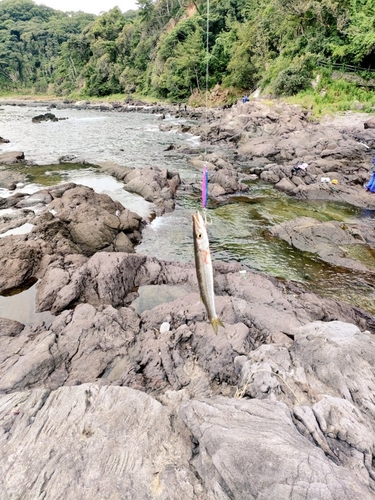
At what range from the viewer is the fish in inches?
145

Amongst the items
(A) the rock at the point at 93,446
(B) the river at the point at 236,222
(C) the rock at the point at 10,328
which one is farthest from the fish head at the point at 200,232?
(C) the rock at the point at 10,328

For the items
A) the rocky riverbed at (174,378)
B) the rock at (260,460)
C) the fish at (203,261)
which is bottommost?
the rocky riverbed at (174,378)

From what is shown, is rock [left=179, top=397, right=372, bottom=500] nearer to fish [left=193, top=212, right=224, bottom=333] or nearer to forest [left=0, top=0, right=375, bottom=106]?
fish [left=193, top=212, right=224, bottom=333]

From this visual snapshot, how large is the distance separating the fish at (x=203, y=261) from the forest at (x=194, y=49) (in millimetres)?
4904

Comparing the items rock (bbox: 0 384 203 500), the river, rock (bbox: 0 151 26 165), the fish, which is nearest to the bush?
the river

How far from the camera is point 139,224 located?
40.0 ft

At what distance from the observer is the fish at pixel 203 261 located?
12.1 ft

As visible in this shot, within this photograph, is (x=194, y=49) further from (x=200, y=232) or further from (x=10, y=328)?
(x=200, y=232)

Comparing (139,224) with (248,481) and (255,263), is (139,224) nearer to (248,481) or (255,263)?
(255,263)

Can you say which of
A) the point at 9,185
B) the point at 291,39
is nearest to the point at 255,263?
the point at 9,185

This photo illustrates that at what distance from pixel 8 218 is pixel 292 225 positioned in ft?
36.3

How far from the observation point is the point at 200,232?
3701 mm

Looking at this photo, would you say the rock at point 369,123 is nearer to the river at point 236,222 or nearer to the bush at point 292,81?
the bush at point 292,81

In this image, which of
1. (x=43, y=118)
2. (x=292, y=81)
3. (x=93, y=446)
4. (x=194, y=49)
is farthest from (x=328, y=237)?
(x=194, y=49)
